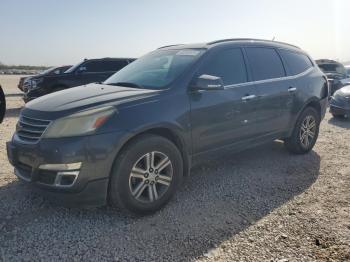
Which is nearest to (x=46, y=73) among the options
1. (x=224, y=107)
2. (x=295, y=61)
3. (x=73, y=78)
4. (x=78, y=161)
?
(x=73, y=78)

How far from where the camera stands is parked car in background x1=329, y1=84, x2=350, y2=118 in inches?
363

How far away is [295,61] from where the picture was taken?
223 inches

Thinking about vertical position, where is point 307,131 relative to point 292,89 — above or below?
below

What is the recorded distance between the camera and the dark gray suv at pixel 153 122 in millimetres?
3189

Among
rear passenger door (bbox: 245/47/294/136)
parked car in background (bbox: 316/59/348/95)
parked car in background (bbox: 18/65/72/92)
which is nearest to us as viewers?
rear passenger door (bbox: 245/47/294/136)

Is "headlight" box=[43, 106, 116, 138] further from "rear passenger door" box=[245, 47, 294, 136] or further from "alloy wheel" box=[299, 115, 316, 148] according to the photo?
"alloy wheel" box=[299, 115, 316, 148]

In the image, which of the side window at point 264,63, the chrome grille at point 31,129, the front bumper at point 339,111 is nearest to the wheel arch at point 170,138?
the chrome grille at point 31,129

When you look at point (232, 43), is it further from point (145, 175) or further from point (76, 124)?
point (76, 124)

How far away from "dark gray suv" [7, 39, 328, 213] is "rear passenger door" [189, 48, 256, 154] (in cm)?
1

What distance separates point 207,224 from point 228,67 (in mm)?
2057

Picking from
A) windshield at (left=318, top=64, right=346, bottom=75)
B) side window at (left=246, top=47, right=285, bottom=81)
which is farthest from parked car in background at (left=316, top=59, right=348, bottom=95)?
side window at (left=246, top=47, right=285, bottom=81)

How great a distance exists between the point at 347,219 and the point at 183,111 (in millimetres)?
2058

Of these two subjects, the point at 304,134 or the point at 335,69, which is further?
the point at 335,69

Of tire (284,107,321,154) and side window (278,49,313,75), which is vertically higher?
side window (278,49,313,75)
